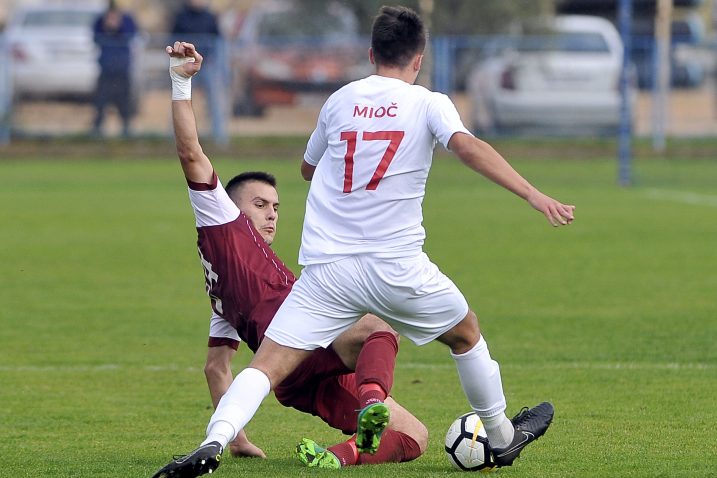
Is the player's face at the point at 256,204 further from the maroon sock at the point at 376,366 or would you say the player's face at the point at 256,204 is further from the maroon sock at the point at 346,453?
the maroon sock at the point at 346,453

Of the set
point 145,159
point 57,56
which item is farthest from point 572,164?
point 57,56

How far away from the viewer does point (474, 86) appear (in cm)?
2673

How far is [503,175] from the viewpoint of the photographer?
5.20 m

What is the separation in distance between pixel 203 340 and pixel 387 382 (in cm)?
442

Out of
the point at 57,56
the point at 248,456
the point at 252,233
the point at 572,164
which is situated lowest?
the point at 572,164

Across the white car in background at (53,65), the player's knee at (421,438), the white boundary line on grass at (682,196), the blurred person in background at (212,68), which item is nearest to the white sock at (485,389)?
the player's knee at (421,438)

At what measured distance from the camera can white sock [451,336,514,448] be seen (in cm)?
566

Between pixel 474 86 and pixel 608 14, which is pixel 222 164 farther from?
pixel 608 14

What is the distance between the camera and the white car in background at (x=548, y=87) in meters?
26.2

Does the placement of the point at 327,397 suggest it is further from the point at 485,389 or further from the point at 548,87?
the point at 548,87

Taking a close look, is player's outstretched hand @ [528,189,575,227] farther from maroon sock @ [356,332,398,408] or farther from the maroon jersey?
the maroon jersey

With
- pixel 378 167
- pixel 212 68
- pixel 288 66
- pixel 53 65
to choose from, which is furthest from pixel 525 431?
pixel 53 65

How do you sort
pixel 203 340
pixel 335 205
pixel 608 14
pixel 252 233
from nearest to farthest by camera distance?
pixel 335 205, pixel 252 233, pixel 203 340, pixel 608 14

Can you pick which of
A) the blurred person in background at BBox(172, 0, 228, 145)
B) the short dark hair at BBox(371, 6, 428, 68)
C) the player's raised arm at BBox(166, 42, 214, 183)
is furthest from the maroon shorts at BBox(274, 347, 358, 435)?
the blurred person in background at BBox(172, 0, 228, 145)
